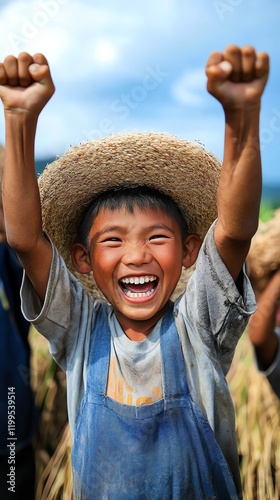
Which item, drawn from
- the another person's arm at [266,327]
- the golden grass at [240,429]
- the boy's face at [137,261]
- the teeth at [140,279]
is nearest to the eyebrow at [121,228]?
the boy's face at [137,261]

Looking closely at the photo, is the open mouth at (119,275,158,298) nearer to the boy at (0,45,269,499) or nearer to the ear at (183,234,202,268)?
the boy at (0,45,269,499)

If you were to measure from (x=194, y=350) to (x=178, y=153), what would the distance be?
0.53 meters

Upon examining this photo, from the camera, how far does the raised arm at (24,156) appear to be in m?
1.55

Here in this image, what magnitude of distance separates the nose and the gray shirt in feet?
0.43

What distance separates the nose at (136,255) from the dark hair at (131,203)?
4.2 inches

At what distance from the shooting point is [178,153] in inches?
74.9

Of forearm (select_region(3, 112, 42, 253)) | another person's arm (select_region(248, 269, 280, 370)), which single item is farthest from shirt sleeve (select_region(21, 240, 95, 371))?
another person's arm (select_region(248, 269, 280, 370))

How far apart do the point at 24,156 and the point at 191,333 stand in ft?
2.00

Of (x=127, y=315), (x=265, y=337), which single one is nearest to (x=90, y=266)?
(x=127, y=315)

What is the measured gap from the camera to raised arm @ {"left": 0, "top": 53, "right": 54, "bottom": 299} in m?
1.55

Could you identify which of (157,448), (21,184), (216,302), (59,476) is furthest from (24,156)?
(59,476)

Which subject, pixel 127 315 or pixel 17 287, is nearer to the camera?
pixel 127 315

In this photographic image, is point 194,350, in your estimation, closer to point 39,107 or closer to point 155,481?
point 155,481

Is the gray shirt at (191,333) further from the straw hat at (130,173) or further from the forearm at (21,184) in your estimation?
the straw hat at (130,173)
